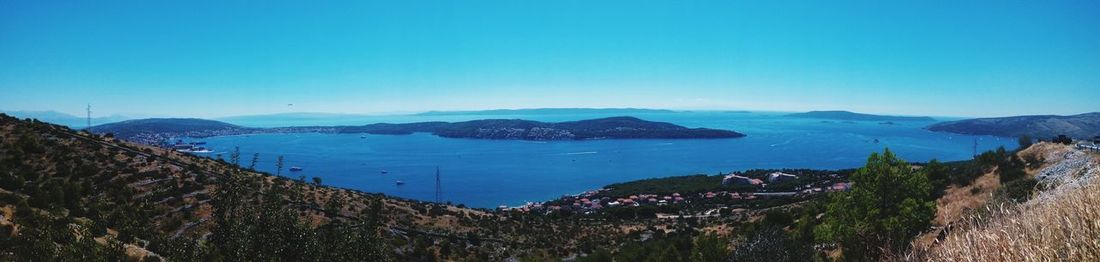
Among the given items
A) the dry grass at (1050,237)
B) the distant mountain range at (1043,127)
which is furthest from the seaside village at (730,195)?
the distant mountain range at (1043,127)

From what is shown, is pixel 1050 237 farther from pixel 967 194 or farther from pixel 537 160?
pixel 537 160

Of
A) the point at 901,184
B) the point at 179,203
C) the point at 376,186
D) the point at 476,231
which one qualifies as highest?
the point at 901,184

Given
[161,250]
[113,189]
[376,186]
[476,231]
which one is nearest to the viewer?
[161,250]

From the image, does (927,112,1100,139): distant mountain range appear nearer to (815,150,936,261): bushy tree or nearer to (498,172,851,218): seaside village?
(498,172,851,218): seaside village

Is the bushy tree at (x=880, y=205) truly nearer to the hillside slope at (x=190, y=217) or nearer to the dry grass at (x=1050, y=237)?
the dry grass at (x=1050, y=237)

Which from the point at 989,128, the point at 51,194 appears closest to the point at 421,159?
the point at 51,194

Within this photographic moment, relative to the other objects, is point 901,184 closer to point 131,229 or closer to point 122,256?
point 122,256

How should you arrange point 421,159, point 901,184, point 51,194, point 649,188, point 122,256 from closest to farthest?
point 122,256 → point 901,184 → point 51,194 → point 649,188 → point 421,159
